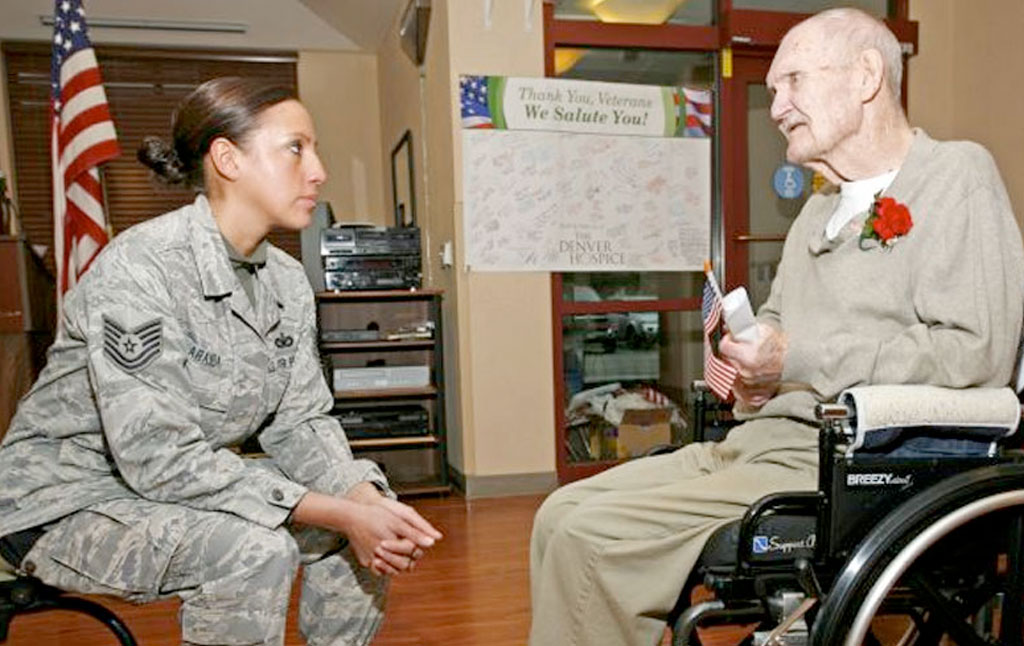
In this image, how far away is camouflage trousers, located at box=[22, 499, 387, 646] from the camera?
3.33 feet

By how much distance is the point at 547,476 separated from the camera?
10.8 feet

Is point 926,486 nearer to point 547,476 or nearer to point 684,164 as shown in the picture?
point 547,476

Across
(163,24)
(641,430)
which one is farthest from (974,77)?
(163,24)

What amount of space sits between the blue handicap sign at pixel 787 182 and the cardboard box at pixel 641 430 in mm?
1250

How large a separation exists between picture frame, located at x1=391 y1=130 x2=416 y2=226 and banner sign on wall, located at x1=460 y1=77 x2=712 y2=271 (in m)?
0.85

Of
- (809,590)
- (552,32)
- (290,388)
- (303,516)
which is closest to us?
(809,590)

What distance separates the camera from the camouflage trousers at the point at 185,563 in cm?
101

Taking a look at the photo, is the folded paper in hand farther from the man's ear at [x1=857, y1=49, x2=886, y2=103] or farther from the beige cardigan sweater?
the man's ear at [x1=857, y1=49, x2=886, y2=103]

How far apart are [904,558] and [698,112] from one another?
9.51ft

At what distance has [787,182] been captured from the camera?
363 centimetres

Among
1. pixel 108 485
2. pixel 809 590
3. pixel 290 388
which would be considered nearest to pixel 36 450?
pixel 108 485

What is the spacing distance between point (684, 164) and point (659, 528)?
2632mm

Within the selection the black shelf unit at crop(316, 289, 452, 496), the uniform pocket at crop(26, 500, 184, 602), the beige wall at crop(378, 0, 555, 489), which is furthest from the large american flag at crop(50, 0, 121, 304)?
the uniform pocket at crop(26, 500, 184, 602)

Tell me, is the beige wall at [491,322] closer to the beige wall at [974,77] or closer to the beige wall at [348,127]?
the beige wall at [348,127]
